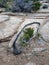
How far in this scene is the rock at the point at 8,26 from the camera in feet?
14.4

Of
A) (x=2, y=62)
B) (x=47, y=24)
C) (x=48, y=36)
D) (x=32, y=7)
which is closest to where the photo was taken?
(x=2, y=62)

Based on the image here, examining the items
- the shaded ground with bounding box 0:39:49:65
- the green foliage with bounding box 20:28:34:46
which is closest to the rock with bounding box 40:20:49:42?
the green foliage with bounding box 20:28:34:46

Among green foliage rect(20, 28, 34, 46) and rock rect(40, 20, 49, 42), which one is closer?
green foliage rect(20, 28, 34, 46)

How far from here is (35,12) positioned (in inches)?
254

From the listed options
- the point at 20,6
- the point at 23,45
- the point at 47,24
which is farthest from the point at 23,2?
the point at 23,45

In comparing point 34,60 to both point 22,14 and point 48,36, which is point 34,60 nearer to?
point 48,36

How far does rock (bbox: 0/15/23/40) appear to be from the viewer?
4.38m

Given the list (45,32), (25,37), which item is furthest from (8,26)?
(25,37)

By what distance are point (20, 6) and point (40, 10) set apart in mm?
554

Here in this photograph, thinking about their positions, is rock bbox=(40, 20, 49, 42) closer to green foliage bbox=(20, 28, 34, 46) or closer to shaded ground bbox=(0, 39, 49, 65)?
green foliage bbox=(20, 28, 34, 46)

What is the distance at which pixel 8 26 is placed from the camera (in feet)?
16.0

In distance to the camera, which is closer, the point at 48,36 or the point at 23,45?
the point at 23,45

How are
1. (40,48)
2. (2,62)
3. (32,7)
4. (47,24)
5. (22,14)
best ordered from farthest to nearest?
1. (32,7)
2. (22,14)
3. (47,24)
4. (40,48)
5. (2,62)

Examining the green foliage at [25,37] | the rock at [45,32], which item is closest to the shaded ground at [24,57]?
the green foliage at [25,37]
